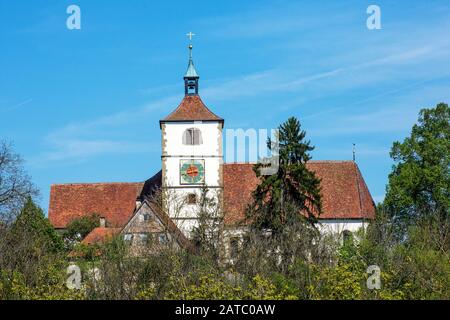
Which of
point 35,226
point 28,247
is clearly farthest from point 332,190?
point 28,247

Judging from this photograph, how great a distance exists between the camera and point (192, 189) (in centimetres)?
5216

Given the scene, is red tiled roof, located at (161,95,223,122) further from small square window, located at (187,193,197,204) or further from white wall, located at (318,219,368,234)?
white wall, located at (318,219,368,234)

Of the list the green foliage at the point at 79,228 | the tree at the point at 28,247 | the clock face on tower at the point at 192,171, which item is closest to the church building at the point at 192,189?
the clock face on tower at the point at 192,171

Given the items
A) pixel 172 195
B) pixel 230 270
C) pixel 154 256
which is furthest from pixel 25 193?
pixel 230 270

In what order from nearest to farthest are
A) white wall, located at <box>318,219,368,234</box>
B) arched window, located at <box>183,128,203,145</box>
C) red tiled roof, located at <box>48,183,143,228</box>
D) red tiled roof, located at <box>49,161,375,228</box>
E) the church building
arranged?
Answer: 1. the church building
2. arched window, located at <box>183,128,203,145</box>
3. white wall, located at <box>318,219,368,234</box>
4. red tiled roof, located at <box>49,161,375,228</box>
5. red tiled roof, located at <box>48,183,143,228</box>

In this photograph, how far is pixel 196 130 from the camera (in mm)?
52688

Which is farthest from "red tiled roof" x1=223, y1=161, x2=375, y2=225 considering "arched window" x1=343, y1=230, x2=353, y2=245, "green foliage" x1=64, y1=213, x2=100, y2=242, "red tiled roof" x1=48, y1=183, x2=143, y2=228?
"green foliage" x1=64, y1=213, x2=100, y2=242

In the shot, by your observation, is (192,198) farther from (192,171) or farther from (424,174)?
(424,174)

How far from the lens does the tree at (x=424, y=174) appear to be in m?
49.7

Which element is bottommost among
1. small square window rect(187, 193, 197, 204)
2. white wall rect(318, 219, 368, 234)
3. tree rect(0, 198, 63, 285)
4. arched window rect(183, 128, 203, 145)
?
tree rect(0, 198, 63, 285)

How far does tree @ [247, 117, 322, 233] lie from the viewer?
4697 centimetres

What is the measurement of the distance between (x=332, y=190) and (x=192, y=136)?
917cm
